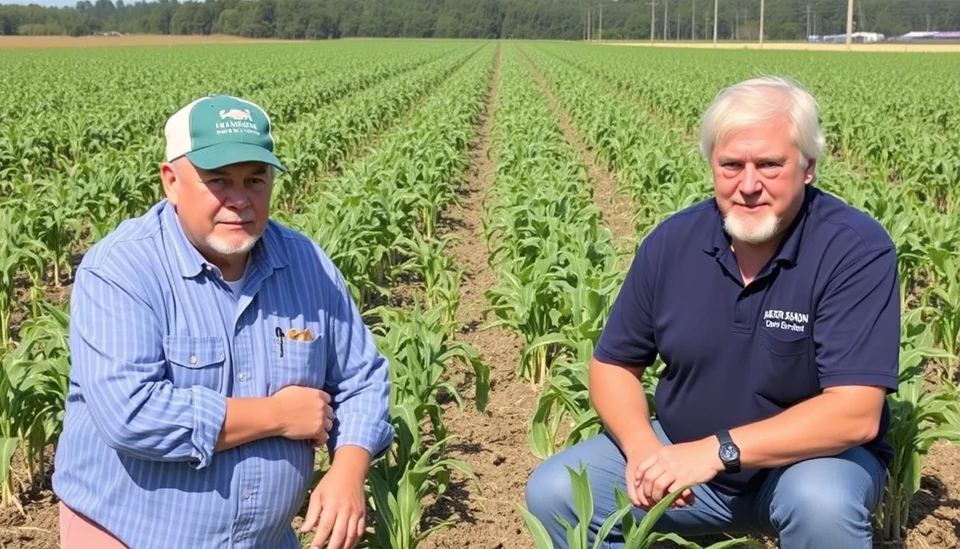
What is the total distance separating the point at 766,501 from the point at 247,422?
139 cm

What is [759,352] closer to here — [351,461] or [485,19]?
[351,461]

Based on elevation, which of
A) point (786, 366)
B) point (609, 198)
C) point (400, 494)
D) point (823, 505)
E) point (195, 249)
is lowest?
point (609, 198)

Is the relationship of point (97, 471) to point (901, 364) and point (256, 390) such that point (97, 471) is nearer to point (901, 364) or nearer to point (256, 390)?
point (256, 390)

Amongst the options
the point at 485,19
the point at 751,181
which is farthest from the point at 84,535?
the point at 485,19

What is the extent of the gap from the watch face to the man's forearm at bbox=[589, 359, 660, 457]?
22cm

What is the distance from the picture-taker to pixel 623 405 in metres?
2.86

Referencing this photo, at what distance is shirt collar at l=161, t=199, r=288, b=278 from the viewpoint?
2.34 metres

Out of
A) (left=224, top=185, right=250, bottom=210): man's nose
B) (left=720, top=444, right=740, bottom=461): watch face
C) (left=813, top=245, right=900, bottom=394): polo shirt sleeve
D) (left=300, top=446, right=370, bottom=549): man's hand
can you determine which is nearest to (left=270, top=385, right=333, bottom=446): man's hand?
(left=300, top=446, right=370, bottom=549): man's hand

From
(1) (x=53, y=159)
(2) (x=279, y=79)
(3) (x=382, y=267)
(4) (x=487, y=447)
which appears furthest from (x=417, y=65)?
(4) (x=487, y=447)

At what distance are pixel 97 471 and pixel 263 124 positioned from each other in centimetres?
90

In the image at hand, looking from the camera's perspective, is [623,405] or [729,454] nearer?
[729,454]

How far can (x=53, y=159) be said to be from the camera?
13469 millimetres

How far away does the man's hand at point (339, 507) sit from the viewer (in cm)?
238

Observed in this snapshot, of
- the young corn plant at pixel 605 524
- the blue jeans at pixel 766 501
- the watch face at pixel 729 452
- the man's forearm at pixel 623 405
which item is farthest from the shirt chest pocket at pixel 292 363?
the watch face at pixel 729 452
